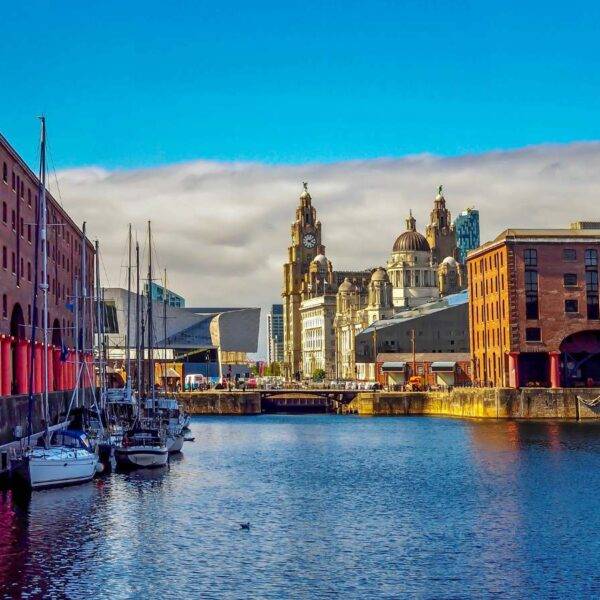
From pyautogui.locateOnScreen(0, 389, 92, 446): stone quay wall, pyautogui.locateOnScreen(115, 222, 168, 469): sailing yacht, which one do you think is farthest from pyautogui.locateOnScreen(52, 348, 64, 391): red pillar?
pyautogui.locateOnScreen(115, 222, 168, 469): sailing yacht

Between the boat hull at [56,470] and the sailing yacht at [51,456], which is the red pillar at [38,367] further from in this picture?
the boat hull at [56,470]

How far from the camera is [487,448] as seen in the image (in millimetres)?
95062

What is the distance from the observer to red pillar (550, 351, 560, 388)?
131500 millimetres

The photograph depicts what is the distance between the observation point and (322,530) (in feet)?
175

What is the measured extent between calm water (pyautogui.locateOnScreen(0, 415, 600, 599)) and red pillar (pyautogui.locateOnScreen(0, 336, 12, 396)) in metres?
10.8

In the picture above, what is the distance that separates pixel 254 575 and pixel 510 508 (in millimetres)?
20859

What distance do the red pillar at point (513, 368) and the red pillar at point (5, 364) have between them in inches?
2695

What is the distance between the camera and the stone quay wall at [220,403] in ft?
608

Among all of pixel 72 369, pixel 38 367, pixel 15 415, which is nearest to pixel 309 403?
pixel 72 369

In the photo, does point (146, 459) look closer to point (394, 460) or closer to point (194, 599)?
point (394, 460)

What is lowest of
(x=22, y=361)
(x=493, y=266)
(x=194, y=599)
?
(x=194, y=599)

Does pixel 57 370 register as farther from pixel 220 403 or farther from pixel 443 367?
pixel 443 367

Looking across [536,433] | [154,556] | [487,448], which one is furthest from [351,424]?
[154,556]

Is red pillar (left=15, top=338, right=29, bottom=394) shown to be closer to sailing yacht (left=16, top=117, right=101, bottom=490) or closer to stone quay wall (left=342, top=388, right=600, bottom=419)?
sailing yacht (left=16, top=117, right=101, bottom=490)
